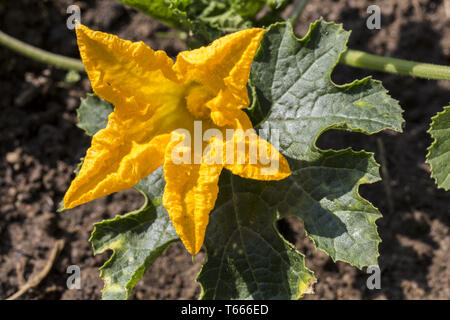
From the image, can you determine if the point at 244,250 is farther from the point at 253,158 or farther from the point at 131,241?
the point at 253,158

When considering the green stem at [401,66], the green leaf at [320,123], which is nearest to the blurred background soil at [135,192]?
the green stem at [401,66]

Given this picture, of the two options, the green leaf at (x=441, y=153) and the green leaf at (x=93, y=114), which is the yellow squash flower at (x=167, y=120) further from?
the green leaf at (x=441, y=153)

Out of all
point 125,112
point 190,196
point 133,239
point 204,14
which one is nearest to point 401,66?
point 204,14

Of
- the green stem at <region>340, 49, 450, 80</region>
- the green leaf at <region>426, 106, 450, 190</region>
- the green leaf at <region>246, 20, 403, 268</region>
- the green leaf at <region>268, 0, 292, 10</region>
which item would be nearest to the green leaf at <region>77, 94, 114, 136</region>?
the green leaf at <region>246, 20, 403, 268</region>

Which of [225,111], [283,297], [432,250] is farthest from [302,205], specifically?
[432,250]

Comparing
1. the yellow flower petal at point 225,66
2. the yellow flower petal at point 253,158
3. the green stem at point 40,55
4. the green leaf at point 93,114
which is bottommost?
the yellow flower petal at point 253,158

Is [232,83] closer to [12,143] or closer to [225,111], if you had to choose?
[225,111]

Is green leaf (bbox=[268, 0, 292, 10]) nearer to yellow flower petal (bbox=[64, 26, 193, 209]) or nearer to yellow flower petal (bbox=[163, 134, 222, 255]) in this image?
yellow flower petal (bbox=[64, 26, 193, 209])
